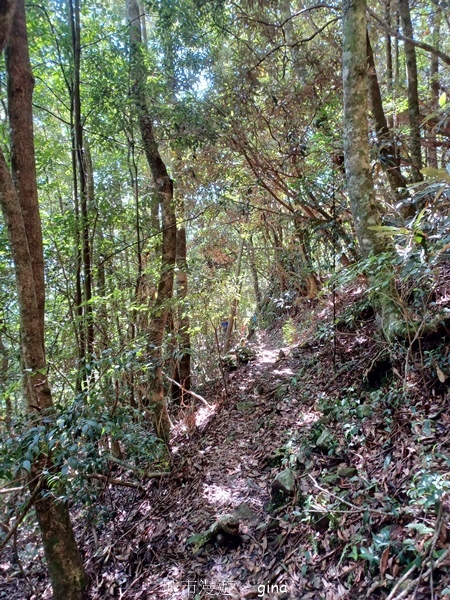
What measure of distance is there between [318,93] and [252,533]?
22.0ft

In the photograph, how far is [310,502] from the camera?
107 inches

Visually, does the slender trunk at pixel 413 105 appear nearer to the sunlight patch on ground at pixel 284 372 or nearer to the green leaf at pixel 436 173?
the green leaf at pixel 436 173

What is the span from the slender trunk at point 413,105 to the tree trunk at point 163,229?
362 centimetres

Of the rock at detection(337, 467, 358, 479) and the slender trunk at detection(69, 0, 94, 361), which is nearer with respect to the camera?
the rock at detection(337, 467, 358, 479)

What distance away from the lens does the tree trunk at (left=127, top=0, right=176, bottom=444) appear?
16.5ft

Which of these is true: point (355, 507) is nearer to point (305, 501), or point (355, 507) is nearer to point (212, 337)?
point (305, 501)

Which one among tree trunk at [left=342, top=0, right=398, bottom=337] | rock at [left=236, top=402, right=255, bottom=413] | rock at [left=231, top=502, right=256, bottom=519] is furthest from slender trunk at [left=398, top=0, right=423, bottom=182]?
rock at [left=231, top=502, right=256, bottom=519]

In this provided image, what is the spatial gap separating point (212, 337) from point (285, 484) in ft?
17.4

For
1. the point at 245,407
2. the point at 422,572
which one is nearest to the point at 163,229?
the point at 245,407

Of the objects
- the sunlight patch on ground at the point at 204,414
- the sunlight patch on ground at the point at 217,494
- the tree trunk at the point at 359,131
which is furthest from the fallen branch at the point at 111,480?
the tree trunk at the point at 359,131

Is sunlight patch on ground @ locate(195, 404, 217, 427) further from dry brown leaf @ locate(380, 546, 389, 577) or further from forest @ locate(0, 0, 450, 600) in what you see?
dry brown leaf @ locate(380, 546, 389, 577)

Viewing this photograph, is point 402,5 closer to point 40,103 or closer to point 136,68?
point 136,68

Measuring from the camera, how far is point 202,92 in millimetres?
5879

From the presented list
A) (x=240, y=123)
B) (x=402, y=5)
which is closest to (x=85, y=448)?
(x=240, y=123)
